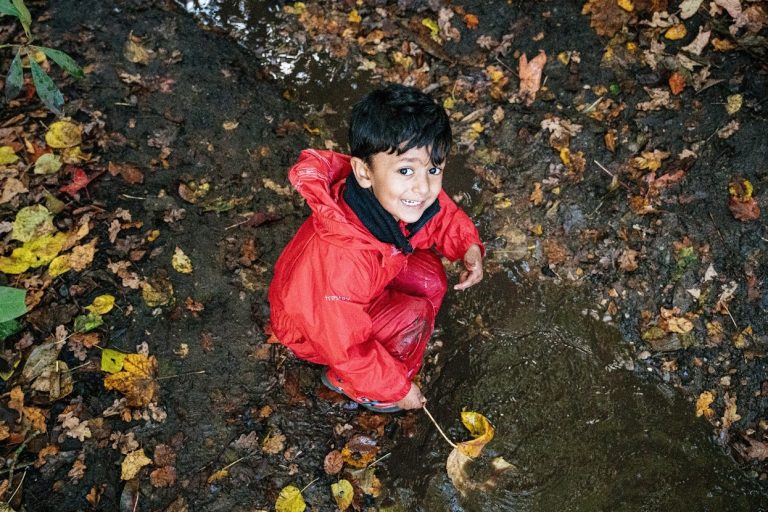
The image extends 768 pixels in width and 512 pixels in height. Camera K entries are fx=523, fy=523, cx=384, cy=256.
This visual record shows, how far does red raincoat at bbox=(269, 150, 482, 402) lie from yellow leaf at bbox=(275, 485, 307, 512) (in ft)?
2.39

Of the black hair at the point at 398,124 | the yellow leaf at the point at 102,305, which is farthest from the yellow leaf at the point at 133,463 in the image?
the black hair at the point at 398,124

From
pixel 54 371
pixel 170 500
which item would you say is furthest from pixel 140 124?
pixel 170 500

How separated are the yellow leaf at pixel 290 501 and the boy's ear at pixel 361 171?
1.63 meters

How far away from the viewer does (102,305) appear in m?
2.99

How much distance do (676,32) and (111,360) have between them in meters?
4.34

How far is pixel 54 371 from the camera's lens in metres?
2.77

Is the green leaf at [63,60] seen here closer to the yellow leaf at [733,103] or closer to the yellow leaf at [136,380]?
the yellow leaf at [136,380]

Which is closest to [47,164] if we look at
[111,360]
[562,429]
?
[111,360]

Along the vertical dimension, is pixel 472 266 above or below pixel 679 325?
above

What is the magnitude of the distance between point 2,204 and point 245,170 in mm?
1476

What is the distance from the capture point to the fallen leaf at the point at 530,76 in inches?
157

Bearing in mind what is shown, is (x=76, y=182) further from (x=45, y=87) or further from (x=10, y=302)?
(x=10, y=302)

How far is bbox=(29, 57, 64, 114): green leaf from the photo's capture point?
254 centimetres

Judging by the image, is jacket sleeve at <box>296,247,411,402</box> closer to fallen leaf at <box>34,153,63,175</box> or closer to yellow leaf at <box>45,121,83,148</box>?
fallen leaf at <box>34,153,63,175</box>
